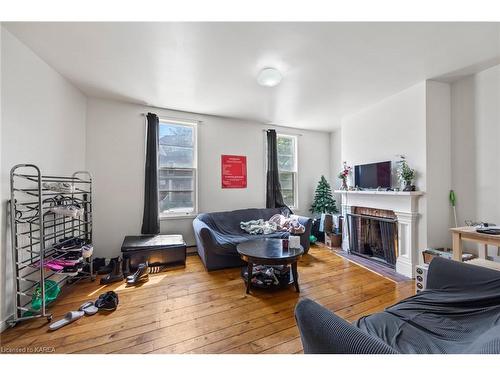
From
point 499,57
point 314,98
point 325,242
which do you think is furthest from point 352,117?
point 325,242

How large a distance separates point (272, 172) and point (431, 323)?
3353mm

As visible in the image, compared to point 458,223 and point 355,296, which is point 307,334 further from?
point 458,223

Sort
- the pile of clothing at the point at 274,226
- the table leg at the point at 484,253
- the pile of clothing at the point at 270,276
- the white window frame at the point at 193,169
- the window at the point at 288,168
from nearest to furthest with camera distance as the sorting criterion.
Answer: the table leg at the point at 484,253 → the pile of clothing at the point at 270,276 → the pile of clothing at the point at 274,226 → the white window frame at the point at 193,169 → the window at the point at 288,168

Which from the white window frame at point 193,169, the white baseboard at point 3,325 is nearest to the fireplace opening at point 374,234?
the white window frame at point 193,169

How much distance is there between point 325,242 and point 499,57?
3.36m

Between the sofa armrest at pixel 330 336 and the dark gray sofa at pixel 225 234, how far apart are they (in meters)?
1.95

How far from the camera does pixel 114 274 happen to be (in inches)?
102

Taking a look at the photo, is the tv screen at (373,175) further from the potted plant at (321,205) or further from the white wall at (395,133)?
the potted plant at (321,205)

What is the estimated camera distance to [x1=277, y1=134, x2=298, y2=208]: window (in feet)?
15.2

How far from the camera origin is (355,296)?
217cm

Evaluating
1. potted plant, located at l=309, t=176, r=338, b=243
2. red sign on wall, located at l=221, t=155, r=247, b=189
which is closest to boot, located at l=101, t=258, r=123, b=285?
red sign on wall, located at l=221, t=155, r=247, b=189

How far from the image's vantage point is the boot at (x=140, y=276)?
249 cm

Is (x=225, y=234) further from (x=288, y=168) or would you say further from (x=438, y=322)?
(x=438, y=322)

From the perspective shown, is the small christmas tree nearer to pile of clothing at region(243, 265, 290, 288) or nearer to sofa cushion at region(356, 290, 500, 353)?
pile of clothing at region(243, 265, 290, 288)
